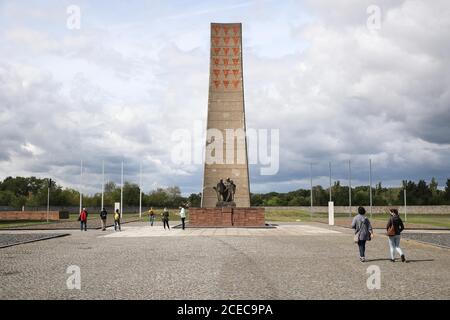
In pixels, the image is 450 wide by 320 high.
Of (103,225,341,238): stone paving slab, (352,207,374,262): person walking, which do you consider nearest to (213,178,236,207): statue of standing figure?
(103,225,341,238): stone paving slab

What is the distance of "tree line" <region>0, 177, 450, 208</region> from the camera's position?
329 feet

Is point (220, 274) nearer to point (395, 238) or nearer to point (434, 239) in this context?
point (395, 238)

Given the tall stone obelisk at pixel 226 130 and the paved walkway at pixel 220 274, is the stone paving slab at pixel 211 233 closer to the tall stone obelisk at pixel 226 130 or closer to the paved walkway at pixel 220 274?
the paved walkway at pixel 220 274

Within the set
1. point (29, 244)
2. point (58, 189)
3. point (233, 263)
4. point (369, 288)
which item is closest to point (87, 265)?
point (233, 263)

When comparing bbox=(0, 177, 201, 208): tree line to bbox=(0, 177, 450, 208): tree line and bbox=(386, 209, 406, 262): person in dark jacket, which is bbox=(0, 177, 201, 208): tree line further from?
bbox=(386, 209, 406, 262): person in dark jacket

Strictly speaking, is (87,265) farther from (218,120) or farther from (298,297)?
(218,120)

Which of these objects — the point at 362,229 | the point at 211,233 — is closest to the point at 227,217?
the point at 211,233

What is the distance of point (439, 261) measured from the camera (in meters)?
14.6

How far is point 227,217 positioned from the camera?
38.2 m

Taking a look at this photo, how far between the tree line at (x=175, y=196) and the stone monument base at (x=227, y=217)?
49.2 metres

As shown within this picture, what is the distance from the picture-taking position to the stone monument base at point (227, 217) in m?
38.2

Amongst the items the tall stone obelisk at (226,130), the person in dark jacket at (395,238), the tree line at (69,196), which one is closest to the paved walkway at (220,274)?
the person in dark jacket at (395,238)

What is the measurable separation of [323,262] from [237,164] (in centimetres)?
3213

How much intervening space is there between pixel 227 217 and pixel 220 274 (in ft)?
87.9
